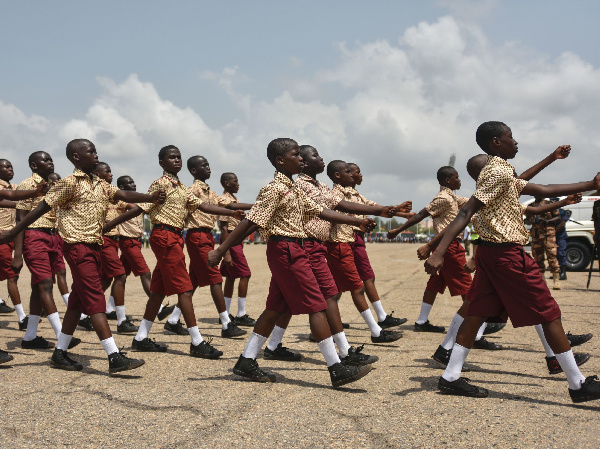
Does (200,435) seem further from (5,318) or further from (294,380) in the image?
(5,318)

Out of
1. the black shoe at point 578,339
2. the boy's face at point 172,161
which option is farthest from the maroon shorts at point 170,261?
the black shoe at point 578,339

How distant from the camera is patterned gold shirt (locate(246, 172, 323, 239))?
4.17m

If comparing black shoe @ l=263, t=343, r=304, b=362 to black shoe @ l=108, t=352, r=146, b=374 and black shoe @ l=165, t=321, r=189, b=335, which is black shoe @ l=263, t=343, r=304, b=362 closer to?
black shoe @ l=108, t=352, r=146, b=374

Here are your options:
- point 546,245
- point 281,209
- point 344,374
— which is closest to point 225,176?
point 281,209

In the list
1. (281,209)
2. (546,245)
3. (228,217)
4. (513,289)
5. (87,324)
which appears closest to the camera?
(513,289)

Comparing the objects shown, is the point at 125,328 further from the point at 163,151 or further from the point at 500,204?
the point at 500,204

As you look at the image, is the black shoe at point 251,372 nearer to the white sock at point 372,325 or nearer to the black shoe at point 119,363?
the black shoe at point 119,363

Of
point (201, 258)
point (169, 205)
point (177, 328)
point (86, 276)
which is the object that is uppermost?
point (169, 205)

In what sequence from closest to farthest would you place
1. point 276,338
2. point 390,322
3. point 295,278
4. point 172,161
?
1. point 295,278
2. point 276,338
3. point 172,161
4. point 390,322

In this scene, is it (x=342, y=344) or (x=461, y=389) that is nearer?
(x=461, y=389)

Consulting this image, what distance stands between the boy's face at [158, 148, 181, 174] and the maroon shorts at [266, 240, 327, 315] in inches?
71.1

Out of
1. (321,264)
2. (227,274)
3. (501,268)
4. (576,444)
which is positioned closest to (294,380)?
(321,264)

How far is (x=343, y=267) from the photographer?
19.4ft

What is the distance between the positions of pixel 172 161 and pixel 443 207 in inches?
116
